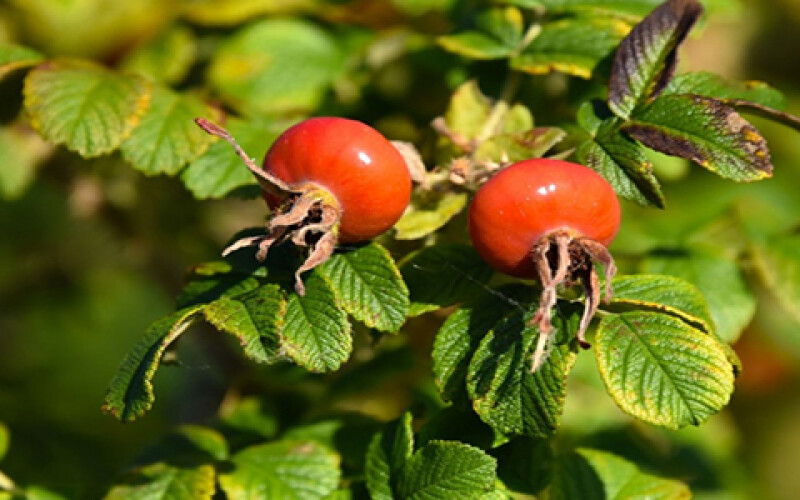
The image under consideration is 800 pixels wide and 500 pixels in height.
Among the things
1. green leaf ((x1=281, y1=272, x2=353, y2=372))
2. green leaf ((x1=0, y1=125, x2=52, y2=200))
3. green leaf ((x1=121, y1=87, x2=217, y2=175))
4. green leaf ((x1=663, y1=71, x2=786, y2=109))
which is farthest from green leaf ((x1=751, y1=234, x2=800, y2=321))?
green leaf ((x1=0, y1=125, x2=52, y2=200))

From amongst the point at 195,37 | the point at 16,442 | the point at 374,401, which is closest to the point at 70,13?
the point at 195,37

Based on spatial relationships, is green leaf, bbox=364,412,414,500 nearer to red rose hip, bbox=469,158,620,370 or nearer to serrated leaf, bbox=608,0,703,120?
red rose hip, bbox=469,158,620,370

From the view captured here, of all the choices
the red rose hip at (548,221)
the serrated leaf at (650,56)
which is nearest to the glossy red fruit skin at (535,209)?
the red rose hip at (548,221)

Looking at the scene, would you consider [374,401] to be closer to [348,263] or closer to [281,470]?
[281,470]

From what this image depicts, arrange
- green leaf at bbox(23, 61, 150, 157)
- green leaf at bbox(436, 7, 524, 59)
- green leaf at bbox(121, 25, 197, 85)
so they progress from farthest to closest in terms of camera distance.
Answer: green leaf at bbox(121, 25, 197, 85) < green leaf at bbox(436, 7, 524, 59) < green leaf at bbox(23, 61, 150, 157)

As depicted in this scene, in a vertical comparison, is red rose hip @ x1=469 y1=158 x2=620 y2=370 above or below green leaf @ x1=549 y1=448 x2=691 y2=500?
above

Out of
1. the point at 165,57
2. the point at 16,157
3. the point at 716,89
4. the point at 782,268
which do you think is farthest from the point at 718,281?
the point at 16,157
